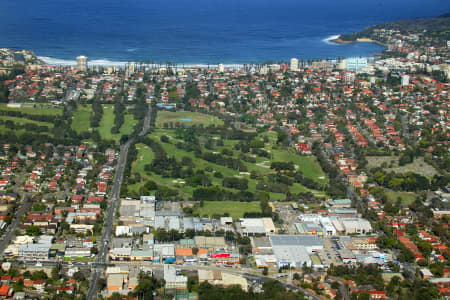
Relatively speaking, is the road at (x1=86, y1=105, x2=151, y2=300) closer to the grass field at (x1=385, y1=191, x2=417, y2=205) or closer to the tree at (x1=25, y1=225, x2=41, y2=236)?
the tree at (x1=25, y1=225, x2=41, y2=236)

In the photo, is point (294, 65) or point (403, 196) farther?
point (294, 65)

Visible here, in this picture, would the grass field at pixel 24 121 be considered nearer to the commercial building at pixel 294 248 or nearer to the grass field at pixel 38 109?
the grass field at pixel 38 109

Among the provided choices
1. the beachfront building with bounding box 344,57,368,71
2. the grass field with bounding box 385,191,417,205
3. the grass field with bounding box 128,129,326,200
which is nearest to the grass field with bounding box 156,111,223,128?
the grass field with bounding box 128,129,326,200

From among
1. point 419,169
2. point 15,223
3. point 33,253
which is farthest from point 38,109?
point 419,169

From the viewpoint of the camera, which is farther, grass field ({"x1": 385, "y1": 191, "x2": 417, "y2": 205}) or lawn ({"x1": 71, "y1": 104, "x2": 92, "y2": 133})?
lawn ({"x1": 71, "y1": 104, "x2": 92, "y2": 133})

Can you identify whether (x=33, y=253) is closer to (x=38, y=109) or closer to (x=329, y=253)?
(x=329, y=253)

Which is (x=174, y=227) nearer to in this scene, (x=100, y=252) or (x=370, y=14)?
(x=100, y=252)
